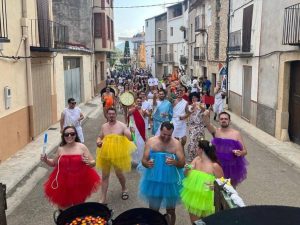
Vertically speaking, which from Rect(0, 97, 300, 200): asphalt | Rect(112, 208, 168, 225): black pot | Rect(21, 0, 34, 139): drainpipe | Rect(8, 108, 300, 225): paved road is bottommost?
Rect(8, 108, 300, 225): paved road

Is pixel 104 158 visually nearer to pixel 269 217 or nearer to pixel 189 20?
pixel 269 217

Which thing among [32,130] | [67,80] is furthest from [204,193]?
[67,80]

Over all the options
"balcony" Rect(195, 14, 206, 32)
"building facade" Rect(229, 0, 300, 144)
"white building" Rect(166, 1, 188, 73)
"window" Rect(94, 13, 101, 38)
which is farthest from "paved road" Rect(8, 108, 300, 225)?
"white building" Rect(166, 1, 188, 73)

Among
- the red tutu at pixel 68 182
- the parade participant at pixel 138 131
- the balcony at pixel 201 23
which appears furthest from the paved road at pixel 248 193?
the balcony at pixel 201 23

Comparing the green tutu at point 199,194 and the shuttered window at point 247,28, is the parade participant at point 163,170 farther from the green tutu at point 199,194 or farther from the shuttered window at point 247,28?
the shuttered window at point 247,28

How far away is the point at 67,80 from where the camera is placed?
21281 mm

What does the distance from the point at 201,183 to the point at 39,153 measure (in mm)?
7392

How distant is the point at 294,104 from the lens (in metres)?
12.9

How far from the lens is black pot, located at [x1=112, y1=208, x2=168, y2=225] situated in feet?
14.5

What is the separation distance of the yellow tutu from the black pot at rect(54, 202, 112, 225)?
2.30 m

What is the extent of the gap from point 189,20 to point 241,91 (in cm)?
2215

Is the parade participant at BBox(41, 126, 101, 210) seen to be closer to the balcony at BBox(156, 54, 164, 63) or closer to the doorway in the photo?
the doorway

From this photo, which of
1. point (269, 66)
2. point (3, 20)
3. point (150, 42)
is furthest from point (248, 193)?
point (150, 42)

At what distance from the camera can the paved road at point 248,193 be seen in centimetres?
682
